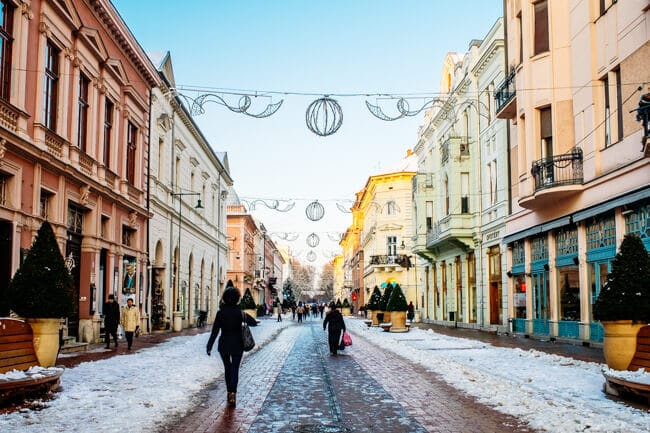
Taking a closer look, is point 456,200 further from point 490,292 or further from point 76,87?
point 76,87

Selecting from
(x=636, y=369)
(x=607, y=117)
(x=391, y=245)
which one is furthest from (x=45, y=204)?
(x=391, y=245)

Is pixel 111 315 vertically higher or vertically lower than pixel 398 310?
higher

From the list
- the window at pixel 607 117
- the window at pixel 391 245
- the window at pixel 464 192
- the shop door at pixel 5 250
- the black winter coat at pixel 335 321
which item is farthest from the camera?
the window at pixel 391 245

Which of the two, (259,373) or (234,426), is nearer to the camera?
(234,426)

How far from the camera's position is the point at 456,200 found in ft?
127

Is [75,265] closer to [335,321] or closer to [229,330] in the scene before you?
[335,321]

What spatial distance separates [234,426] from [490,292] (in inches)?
1083

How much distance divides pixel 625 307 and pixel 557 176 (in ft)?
42.6

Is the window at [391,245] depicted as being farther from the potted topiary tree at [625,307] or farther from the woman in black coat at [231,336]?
the woman in black coat at [231,336]

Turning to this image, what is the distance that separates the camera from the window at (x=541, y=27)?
24.9 m

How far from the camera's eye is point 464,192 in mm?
38656

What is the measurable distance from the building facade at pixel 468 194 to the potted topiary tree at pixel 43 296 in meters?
19.6

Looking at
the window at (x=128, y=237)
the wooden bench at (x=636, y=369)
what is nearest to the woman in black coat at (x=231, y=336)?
the wooden bench at (x=636, y=369)

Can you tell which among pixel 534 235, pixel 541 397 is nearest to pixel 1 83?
pixel 541 397
